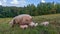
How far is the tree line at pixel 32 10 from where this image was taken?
489 centimetres

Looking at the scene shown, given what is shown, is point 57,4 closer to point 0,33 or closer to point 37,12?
point 37,12

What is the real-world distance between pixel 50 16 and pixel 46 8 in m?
0.43

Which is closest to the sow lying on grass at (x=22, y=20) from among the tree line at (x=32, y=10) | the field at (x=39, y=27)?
the field at (x=39, y=27)

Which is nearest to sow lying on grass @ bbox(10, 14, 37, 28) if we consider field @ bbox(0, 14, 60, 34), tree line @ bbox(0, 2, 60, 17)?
field @ bbox(0, 14, 60, 34)

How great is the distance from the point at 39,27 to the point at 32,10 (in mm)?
836

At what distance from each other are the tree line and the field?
0.61ft

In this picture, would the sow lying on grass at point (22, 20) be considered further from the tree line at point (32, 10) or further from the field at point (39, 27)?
the tree line at point (32, 10)

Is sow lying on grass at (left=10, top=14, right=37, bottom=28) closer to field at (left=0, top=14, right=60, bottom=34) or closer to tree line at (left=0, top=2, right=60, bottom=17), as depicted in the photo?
field at (left=0, top=14, right=60, bottom=34)

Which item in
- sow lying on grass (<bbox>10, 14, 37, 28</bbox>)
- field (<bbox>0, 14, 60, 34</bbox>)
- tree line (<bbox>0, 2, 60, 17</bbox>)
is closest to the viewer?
field (<bbox>0, 14, 60, 34</bbox>)

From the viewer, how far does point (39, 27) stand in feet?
14.0

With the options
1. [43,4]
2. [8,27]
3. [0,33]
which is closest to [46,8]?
[43,4]

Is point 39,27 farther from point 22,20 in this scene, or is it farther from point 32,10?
point 32,10

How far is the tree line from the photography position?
192 inches

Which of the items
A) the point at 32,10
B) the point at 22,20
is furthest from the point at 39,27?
the point at 32,10
